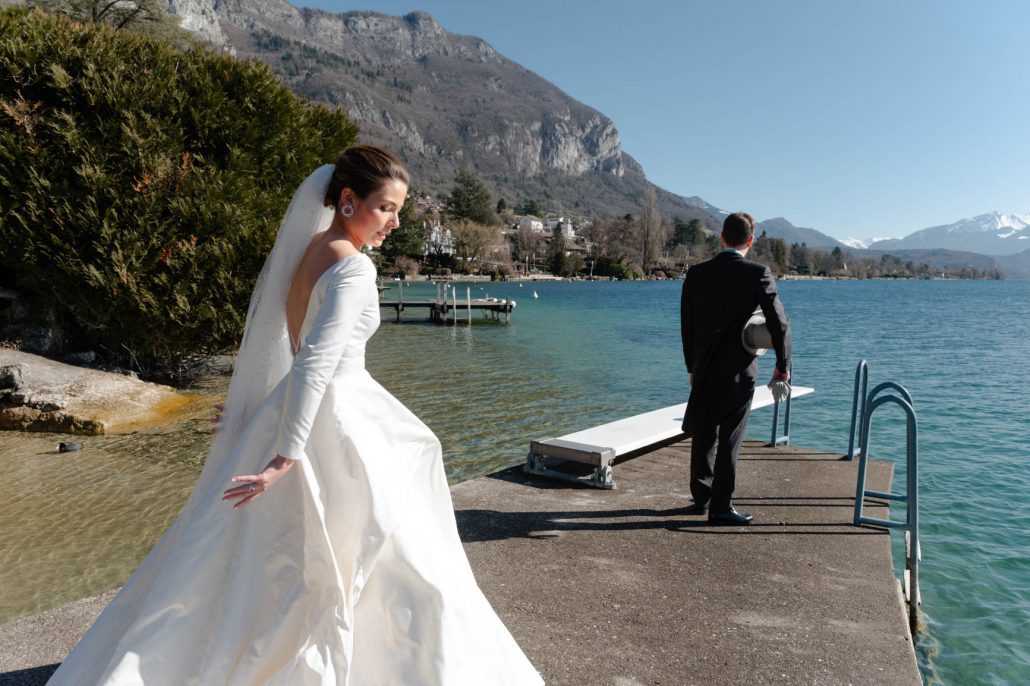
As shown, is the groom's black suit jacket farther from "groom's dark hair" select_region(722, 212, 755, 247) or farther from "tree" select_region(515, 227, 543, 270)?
"tree" select_region(515, 227, 543, 270)

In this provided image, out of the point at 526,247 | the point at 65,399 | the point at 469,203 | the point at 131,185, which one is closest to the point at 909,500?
the point at 65,399

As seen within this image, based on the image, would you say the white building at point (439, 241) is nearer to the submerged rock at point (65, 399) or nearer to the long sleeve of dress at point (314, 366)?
the submerged rock at point (65, 399)

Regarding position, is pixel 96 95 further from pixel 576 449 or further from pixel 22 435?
pixel 576 449

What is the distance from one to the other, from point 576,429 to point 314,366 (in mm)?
10960

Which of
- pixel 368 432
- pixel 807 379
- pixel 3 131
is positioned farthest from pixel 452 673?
pixel 807 379

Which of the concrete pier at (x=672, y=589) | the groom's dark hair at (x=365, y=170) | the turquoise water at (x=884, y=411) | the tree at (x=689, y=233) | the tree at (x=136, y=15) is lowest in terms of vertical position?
the turquoise water at (x=884, y=411)

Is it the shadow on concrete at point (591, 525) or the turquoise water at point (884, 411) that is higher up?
the shadow on concrete at point (591, 525)

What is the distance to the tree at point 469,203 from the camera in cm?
13525

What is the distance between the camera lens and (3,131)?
35.2 ft

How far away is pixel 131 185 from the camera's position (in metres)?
11.4

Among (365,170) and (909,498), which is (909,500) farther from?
(365,170)

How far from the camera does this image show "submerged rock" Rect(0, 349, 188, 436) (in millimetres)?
10234

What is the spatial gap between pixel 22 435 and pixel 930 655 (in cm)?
1167

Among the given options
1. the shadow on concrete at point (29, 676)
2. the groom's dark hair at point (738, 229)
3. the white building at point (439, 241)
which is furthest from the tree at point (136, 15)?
the white building at point (439, 241)
